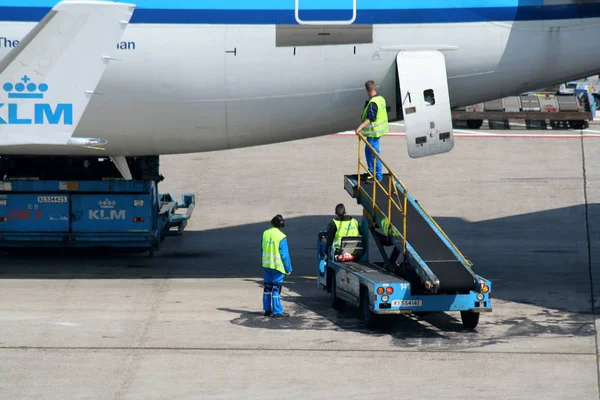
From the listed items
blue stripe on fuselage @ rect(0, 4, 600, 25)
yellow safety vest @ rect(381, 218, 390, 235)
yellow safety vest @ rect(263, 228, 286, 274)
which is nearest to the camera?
yellow safety vest @ rect(263, 228, 286, 274)

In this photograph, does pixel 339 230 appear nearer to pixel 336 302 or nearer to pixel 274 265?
pixel 336 302

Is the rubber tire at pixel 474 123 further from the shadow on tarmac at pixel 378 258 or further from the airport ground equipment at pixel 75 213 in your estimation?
the airport ground equipment at pixel 75 213

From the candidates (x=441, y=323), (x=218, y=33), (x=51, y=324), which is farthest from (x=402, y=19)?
(x=51, y=324)

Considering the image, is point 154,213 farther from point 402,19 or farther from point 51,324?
point 402,19

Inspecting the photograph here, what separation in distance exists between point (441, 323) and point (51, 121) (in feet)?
25.8

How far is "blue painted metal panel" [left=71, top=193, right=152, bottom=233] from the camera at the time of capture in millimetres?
22047

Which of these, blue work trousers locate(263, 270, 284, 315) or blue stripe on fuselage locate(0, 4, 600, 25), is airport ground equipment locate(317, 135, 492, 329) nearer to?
blue work trousers locate(263, 270, 284, 315)

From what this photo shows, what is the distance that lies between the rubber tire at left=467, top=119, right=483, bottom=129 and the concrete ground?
1065 cm

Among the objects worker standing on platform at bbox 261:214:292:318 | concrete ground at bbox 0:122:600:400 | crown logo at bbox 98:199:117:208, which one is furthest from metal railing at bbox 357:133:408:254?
crown logo at bbox 98:199:117:208

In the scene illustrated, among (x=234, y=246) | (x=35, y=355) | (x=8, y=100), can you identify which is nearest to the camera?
(x=8, y=100)

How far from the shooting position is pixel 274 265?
59.7 ft

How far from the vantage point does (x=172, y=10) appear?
19.3 m

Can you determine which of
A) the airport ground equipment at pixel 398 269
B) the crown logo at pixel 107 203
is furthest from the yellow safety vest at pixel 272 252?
the crown logo at pixel 107 203

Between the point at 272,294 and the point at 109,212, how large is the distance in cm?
542
